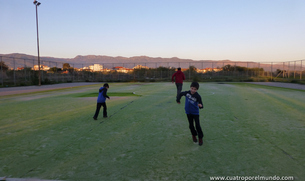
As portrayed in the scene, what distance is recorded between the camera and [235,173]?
3525 millimetres

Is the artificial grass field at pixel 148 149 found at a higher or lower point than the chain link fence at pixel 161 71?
lower

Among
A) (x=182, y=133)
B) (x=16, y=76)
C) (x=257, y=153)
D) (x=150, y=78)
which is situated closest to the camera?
(x=257, y=153)

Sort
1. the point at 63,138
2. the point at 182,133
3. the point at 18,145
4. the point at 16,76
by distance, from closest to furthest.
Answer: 1. the point at 18,145
2. the point at 63,138
3. the point at 182,133
4. the point at 16,76

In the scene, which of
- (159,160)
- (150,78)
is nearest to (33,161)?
(159,160)

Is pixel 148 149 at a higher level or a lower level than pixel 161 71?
lower

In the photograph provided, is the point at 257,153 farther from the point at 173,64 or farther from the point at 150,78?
the point at 173,64

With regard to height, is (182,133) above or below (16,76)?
below

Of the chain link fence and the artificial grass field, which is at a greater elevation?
the chain link fence

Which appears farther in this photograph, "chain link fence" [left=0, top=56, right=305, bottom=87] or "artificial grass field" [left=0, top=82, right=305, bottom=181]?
"chain link fence" [left=0, top=56, right=305, bottom=87]

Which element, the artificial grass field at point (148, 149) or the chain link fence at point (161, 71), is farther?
the chain link fence at point (161, 71)

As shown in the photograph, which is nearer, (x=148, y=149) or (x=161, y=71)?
(x=148, y=149)

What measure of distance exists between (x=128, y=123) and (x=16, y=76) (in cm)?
2856

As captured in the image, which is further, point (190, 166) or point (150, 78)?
point (150, 78)

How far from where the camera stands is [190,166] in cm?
380
